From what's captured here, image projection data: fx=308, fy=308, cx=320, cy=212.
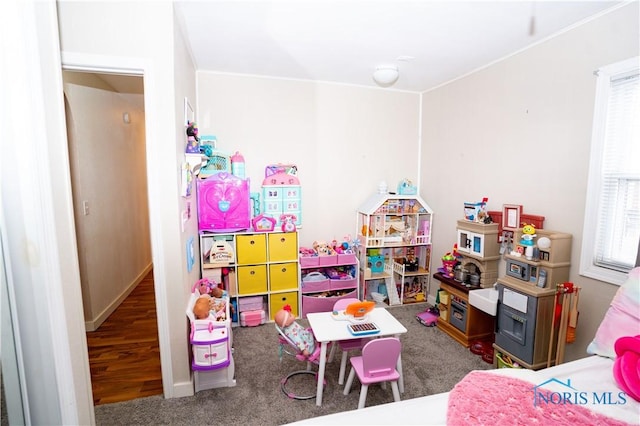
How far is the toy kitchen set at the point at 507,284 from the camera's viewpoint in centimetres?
217

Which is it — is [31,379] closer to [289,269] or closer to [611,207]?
[289,269]

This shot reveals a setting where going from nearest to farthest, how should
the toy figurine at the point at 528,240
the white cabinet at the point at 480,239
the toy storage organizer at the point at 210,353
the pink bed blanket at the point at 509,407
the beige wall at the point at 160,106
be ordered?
the pink bed blanket at the point at 509,407 < the beige wall at the point at 160,106 < the toy storage organizer at the point at 210,353 < the toy figurine at the point at 528,240 < the white cabinet at the point at 480,239

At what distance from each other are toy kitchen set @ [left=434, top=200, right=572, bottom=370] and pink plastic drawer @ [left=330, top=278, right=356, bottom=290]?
891 mm

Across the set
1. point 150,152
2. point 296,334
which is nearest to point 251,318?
point 296,334

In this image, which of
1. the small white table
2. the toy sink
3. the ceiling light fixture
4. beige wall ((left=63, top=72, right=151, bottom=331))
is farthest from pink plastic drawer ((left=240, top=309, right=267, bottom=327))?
the ceiling light fixture

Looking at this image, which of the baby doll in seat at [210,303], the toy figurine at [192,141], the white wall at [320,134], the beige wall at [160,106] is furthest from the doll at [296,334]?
the white wall at [320,134]

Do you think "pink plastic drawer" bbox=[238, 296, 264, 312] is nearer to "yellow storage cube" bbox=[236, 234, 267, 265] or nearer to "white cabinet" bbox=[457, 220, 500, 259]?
"yellow storage cube" bbox=[236, 234, 267, 265]

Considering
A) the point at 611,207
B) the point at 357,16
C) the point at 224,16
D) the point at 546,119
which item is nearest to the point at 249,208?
the point at 224,16

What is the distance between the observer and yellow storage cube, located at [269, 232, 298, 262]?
3191mm

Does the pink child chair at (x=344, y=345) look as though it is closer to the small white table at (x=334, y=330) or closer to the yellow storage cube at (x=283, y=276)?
the small white table at (x=334, y=330)

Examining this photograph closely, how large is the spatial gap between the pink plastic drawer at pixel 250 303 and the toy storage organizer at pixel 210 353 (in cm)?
91

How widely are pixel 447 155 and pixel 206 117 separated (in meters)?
2.65

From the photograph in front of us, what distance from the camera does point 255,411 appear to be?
1.97 meters

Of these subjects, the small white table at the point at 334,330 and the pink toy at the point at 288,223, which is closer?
the small white table at the point at 334,330
